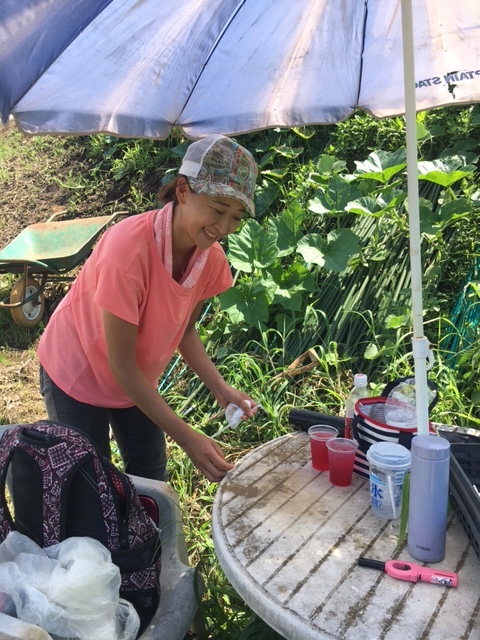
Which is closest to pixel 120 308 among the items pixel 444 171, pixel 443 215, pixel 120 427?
pixel 120 427

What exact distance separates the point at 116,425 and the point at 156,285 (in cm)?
65

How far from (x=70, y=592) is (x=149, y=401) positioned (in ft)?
1.84

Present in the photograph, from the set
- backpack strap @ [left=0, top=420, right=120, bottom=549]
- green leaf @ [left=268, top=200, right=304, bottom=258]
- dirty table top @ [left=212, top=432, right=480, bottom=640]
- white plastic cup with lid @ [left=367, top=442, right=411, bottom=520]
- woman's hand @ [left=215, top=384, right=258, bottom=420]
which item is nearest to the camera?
dirty table top @ [left=212, top=432, right=480, bottom=640]

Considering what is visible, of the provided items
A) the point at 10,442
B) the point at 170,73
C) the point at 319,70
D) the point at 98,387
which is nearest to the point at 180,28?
the point at 170,73

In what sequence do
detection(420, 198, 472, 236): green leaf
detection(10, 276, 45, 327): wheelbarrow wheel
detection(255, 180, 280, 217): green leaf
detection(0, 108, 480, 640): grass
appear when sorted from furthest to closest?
detection(10, 276, 45, 327): wheelbarrow wheel, detection(255, 180, 280, 217): green leaf, detection(420, 198, 472, 236): green leaf, detection(0, 108, 480, 640): grass

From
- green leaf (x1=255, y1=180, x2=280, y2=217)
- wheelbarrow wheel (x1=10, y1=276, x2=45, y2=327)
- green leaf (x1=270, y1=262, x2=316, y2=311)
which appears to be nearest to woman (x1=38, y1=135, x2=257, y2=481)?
green leaf (x1=270, y1=262, x2=316, y2=311)

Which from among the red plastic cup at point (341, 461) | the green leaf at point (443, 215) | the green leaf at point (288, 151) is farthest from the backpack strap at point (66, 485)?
the green leaf at point (288, 151)

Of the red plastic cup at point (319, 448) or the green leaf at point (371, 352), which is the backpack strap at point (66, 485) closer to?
the red plastic cup at point (319, 448)

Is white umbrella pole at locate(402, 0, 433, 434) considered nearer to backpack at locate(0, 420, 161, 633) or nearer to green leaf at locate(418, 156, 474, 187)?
backpack at locate(0, 420, 161, 633)

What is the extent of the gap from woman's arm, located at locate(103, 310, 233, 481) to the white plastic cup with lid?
0.46 metres

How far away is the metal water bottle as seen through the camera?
4.43 feet

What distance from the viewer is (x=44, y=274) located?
17.3ft

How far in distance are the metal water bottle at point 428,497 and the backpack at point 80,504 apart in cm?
73

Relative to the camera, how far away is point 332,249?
12.8 ft
